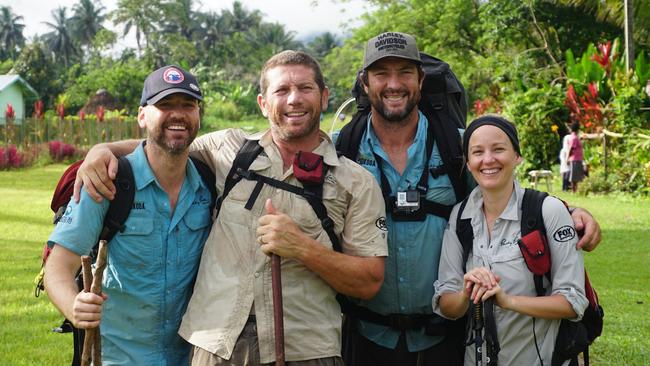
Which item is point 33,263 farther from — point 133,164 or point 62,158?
point 62,158

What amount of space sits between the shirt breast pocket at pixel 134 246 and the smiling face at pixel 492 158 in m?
1.49

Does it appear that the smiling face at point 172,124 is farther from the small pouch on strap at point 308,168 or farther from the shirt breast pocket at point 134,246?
the small pouch on strap at point 308,168

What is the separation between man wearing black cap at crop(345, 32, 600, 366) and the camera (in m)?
3.86

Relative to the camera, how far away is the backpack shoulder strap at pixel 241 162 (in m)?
3.40

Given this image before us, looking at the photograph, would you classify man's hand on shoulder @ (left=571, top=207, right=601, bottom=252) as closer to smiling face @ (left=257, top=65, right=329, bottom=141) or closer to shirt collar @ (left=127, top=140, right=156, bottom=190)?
smiling face @ (left=257, top=65, right=329, bottom=141)

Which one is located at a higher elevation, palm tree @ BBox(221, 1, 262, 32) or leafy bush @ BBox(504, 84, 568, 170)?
palm tree @ BBox(221, 1, 262, 32)

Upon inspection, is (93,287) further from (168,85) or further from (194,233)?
(168,85)

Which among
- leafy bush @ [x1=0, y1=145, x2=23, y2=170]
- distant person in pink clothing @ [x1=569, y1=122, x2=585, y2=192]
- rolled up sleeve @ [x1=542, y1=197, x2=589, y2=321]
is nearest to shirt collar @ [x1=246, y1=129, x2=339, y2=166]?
rolled up sleeve @ [x1=542, y1=197, x2=589, y2=321]

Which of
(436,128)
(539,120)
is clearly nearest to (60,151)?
(539,120)

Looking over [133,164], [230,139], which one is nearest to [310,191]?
[230,139]

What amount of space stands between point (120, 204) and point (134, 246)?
190mm

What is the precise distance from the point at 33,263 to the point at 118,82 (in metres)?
42.3

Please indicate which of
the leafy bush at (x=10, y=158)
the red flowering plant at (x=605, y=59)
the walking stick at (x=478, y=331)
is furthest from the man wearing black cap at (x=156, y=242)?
the leafy bush at (x=10, y=158)

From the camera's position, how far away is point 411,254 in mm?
3850
